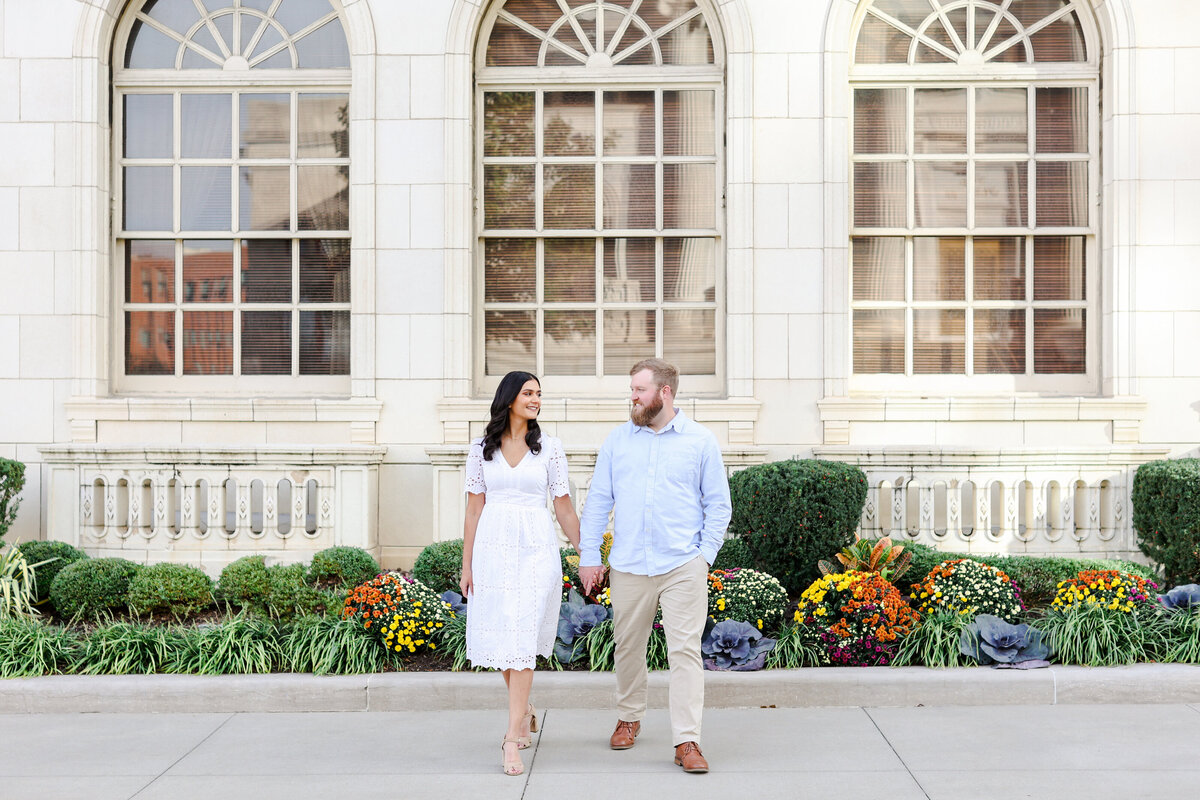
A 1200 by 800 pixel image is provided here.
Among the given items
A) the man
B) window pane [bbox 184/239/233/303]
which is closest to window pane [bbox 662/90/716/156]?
window pane [bbox 184/239/233/303]

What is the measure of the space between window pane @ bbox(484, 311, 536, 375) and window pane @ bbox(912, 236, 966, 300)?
347cm

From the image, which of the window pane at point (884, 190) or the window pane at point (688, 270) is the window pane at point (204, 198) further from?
the window pane at point (884, 190)

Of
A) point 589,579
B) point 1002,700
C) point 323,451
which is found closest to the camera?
point 589,579

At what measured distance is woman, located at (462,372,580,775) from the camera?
214 inches

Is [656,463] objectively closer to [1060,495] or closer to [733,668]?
[733,668]

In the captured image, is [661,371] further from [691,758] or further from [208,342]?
[208,342]

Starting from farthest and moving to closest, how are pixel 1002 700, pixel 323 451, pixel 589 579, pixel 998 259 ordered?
1. pixel 998 259
2. pixel 323 451
3. pixel 1002 700
4. pixel 589 579

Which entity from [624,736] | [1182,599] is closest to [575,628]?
[624,736]

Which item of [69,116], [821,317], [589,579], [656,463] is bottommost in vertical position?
[589,579]

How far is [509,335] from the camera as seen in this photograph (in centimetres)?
1017

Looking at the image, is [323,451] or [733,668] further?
[323,451]

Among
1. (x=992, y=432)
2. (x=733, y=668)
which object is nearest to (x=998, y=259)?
(x=992, y=432)

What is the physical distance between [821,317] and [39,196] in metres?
6.95

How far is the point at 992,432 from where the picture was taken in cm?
971
